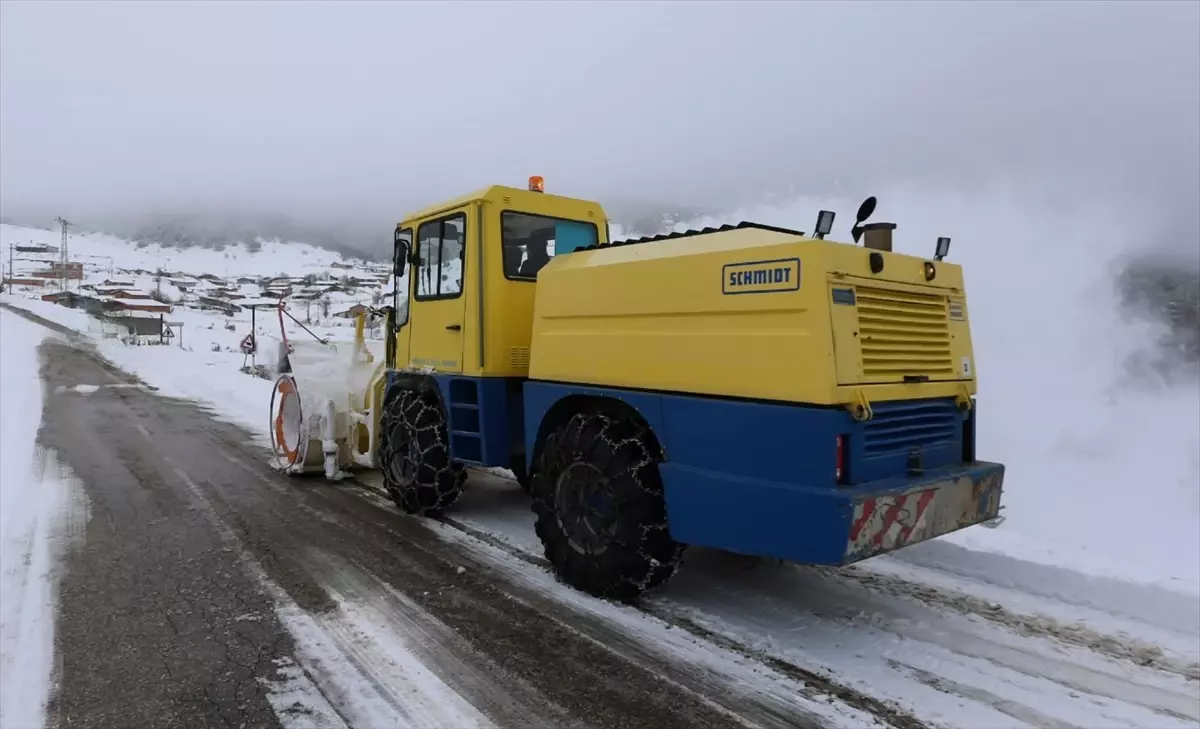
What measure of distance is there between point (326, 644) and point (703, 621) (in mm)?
2039

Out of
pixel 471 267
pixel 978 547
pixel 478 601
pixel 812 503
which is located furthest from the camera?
pixel 471 267

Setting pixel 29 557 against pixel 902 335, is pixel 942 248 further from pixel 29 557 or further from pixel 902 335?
pixel 29 557

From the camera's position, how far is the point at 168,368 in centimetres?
2406

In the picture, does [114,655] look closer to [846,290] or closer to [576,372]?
[576,372]

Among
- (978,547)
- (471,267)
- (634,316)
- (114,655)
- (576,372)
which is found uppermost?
(471,267)

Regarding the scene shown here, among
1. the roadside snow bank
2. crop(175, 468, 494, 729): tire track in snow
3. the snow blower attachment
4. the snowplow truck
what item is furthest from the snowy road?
the snow blower attachment

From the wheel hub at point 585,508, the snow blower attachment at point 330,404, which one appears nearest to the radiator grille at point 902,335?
the wheel hub at point 585,508

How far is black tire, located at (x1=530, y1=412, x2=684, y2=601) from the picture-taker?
13.9ft

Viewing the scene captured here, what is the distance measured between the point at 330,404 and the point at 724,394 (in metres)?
5.34

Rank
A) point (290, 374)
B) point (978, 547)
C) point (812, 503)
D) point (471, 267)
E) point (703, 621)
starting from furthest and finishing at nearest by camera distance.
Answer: point (290, 374) < point (471, 267) < point (978, 547) < point (703, 621) < point (812, 503)

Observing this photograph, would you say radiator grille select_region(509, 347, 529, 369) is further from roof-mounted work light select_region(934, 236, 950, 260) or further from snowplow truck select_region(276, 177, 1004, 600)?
roof-mounted work light select_region(934, 236, 950, 260)

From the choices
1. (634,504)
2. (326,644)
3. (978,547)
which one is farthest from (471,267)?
(978,547)

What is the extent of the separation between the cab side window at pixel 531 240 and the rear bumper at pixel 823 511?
2.42 meters

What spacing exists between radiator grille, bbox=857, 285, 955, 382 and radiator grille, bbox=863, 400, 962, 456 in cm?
17
